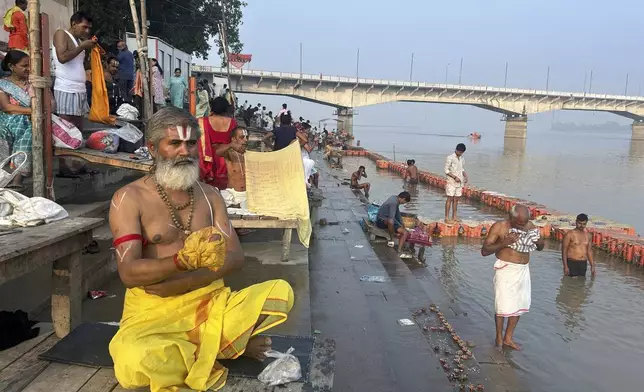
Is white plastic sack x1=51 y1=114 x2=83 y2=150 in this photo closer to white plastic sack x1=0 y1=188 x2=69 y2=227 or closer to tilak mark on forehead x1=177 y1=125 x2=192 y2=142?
white plastic sack x1=0 y1=188 x2=69 y2=227

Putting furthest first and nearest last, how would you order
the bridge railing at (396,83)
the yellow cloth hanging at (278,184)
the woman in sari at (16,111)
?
1. the bridge railing at (396,83)
2. the yellow cloth hanging at (278,184)
3. the woman in sari at (16,111)

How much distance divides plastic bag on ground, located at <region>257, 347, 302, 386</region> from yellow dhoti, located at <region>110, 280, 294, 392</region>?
17 centimetres

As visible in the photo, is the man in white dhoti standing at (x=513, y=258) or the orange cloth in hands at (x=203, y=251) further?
the man in white dhoti standing at (x=513, y=258)

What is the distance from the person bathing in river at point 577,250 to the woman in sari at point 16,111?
26.2ft

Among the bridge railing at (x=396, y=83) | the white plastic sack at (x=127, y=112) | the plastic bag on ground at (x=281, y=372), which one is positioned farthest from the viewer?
the bridge railing at (x=396, y=83)

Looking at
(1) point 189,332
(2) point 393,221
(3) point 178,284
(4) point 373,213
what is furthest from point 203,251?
(4) point 373,213

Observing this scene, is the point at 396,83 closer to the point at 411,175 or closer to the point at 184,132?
the point at 411,175

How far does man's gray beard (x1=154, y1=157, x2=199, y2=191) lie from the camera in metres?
2.43

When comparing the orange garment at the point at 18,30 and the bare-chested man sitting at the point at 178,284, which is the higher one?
the orange garment at the point at 18,30

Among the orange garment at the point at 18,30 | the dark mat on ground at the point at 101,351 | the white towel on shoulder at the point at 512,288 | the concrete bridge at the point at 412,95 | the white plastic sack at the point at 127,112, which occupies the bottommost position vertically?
the white towel on shoulder at the point at 512,288

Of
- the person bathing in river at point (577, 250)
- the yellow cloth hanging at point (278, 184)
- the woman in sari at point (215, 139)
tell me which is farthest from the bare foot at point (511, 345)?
the woman in sari at point (215, 139)

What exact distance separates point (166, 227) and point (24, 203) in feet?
3.44

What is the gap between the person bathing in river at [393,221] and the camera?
8.45 meters

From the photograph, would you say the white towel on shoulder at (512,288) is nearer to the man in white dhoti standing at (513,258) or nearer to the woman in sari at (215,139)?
the man in white dhoti standing at (513,258)
